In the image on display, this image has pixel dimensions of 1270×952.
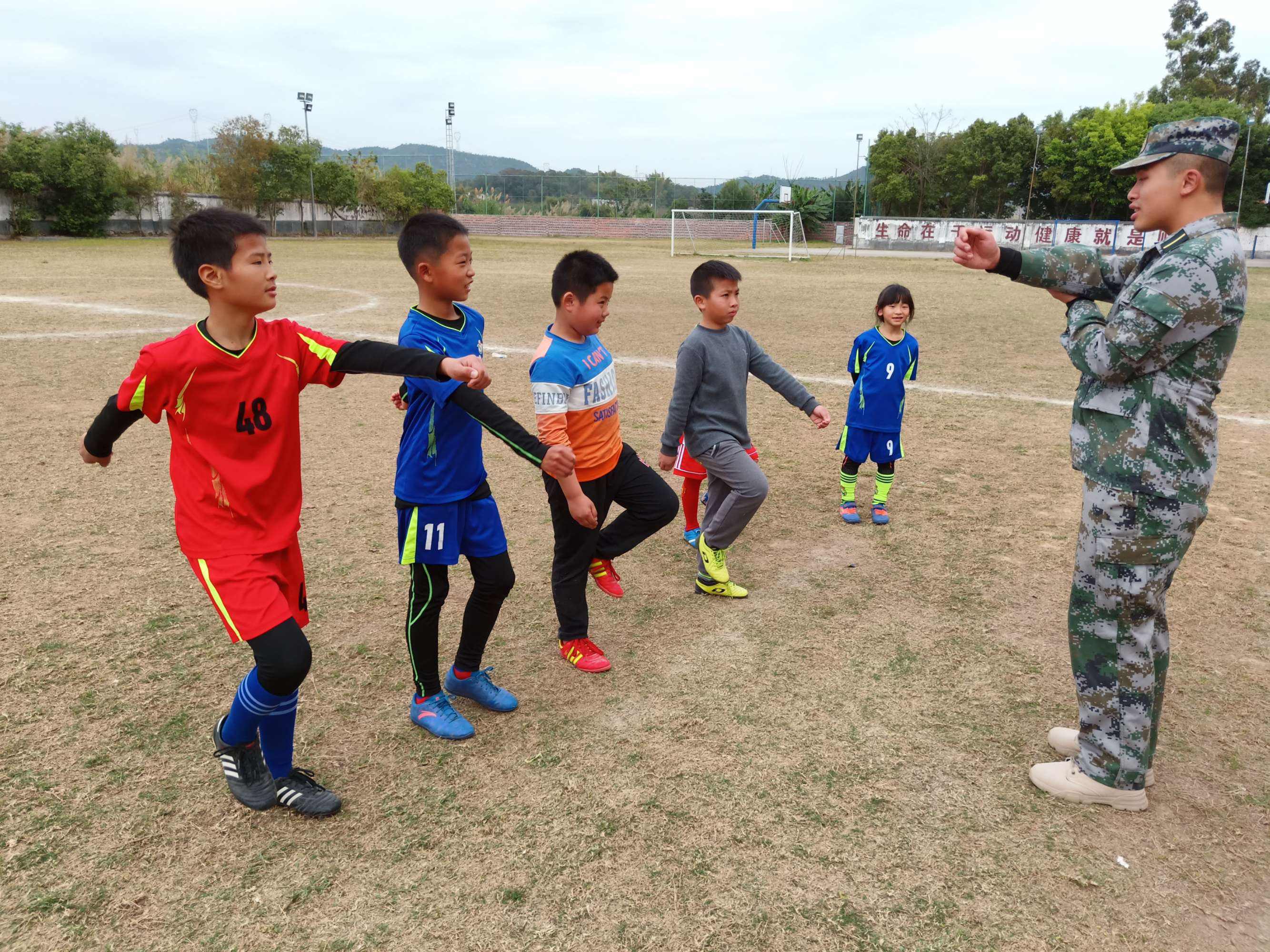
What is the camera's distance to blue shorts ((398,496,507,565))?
302cm

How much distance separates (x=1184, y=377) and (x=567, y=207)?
6346 cm

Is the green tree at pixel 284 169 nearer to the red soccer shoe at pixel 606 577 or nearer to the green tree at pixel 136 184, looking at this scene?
the green tree at pixel 136 184

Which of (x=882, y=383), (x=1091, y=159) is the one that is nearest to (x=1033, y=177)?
(x=1091, y=159)

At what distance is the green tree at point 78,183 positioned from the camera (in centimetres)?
3778

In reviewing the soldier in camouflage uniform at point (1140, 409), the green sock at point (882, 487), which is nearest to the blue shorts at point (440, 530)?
the soldier in camouflage uniform at point (1140, 409)

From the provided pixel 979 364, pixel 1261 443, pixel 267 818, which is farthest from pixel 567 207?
pixel 267 818

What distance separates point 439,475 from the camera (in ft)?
9.87

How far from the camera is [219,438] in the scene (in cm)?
258

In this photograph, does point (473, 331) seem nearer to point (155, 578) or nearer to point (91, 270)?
point (155, 578)

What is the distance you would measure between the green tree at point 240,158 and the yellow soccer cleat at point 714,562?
4807 centimetres

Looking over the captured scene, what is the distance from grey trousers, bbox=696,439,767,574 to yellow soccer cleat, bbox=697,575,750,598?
0.32ft

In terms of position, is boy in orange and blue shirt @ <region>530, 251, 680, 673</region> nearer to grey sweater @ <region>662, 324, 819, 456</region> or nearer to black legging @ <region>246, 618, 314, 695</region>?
grey sweater @ <region>662, 324, 819, 456</region>

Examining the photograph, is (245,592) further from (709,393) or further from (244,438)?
(709,393)

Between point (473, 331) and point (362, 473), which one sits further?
point (362, 473)
